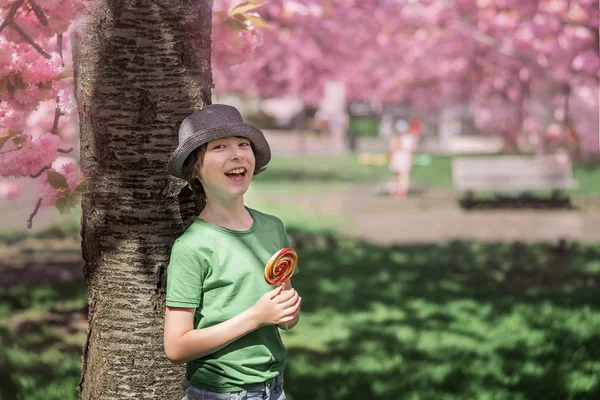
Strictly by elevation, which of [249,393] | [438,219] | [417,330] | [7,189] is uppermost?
[7,189]

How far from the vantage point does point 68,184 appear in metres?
2.92

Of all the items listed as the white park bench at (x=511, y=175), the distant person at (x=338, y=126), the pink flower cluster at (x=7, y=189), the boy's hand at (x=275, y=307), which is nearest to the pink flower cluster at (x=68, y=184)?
the boy's hand at (x=275, y=307)

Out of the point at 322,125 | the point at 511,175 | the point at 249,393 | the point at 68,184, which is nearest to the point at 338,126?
the point at 322,125

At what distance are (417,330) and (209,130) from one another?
4.08 m

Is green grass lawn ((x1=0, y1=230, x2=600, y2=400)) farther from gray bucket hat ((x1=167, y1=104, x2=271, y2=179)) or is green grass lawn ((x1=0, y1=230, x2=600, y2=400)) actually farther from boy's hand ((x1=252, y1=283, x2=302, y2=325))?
gray bucket hat ((x1=167, y1=104, x2=271, y2=179))

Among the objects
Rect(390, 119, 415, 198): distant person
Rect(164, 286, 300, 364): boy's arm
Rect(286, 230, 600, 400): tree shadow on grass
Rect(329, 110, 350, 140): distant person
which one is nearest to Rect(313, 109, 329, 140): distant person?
Rect(329, 110, 350, 140): distant person

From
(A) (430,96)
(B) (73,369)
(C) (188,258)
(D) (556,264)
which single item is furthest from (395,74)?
(C) (188,258)

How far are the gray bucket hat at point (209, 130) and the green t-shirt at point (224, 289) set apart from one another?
204 mm

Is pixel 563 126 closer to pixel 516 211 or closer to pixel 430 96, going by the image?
pixel 516 211

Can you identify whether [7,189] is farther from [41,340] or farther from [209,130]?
[209,130]

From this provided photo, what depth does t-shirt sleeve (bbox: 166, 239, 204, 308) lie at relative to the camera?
85.9 inches

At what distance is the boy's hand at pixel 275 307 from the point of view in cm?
218

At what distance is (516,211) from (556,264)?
18.4ft

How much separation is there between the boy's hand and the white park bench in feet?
39.2
